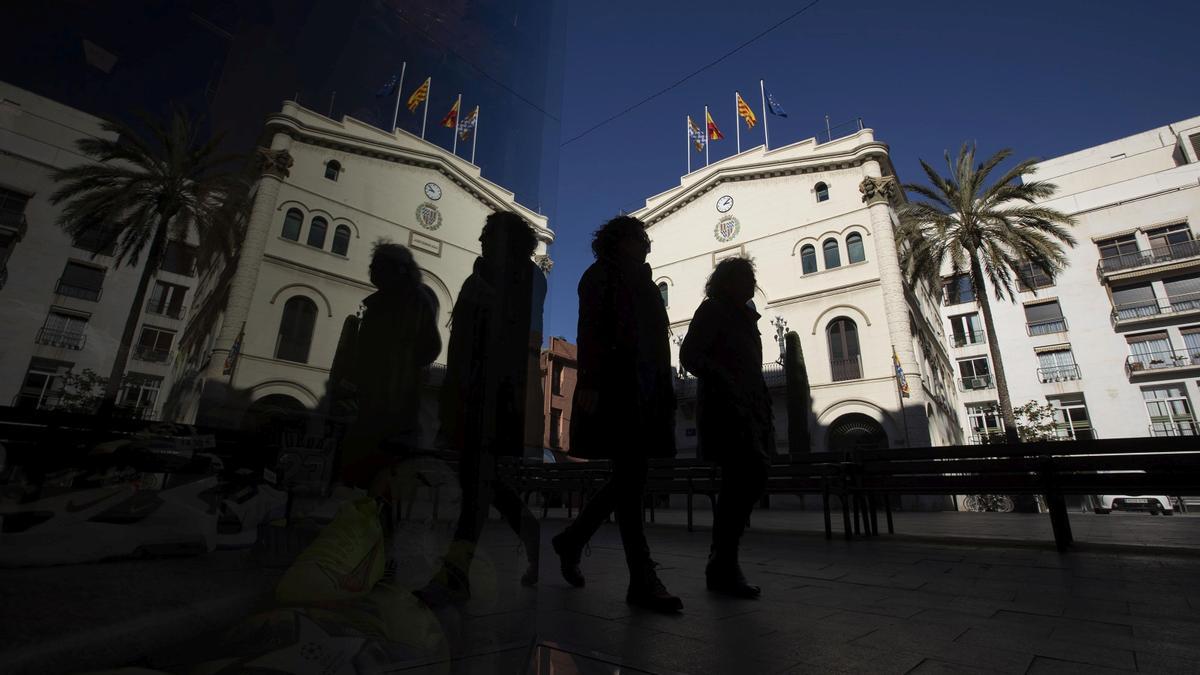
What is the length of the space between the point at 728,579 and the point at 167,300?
2.18 m

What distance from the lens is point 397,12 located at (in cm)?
116

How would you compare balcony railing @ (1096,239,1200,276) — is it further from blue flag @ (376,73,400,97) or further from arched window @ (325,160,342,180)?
arched window @ (325,160,342,180)

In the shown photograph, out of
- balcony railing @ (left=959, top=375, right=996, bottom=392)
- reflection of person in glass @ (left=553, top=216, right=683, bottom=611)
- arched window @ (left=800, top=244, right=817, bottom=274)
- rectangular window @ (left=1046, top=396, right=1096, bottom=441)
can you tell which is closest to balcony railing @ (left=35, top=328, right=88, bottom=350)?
reflection of person in glass @ (left=553, top=216, right=683, bottom=611)

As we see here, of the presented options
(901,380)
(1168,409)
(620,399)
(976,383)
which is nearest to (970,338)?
(976,383)

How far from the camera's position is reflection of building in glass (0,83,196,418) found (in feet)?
2.01

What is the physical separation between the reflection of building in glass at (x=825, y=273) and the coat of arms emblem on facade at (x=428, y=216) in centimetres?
1376

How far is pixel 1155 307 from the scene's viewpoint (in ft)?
79.4

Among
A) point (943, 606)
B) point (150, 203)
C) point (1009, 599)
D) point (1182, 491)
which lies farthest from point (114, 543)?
point (1182, 491)

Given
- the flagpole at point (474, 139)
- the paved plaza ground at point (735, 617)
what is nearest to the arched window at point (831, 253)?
the paved plaza ground at point (735, 617)

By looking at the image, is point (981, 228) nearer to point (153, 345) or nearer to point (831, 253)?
point (831, 253)

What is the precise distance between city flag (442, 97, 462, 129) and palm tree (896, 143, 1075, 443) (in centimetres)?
1734

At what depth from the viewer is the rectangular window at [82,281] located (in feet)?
2.35

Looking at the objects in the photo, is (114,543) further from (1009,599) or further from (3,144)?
(1009,599)

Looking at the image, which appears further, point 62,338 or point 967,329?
point 967,329
